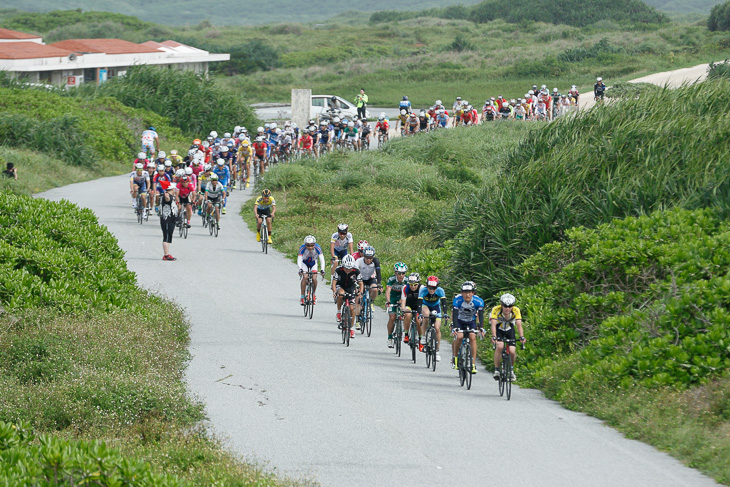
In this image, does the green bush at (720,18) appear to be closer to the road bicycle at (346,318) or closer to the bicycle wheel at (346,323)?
the road bicycle at (346,318)

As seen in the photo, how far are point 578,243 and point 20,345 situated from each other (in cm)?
919

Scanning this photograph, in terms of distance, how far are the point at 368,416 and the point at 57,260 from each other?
305 inches

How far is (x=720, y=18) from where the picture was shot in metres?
87.9

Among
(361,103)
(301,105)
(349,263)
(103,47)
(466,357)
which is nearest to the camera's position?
(466,357)

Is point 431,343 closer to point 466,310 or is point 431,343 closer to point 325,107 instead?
point 466,310

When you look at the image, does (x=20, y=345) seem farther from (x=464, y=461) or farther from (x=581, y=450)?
(x=581, y=450)

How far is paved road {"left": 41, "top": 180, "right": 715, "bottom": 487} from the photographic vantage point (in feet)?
34.6

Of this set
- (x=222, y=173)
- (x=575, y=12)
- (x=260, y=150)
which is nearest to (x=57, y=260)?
(x=222, y=173)

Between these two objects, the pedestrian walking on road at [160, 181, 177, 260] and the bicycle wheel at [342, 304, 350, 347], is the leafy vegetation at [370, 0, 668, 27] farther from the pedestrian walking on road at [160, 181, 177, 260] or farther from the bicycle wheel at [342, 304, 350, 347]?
the bicycle wheel at [342, 304, 350, 347]

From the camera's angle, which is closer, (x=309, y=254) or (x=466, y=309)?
(x=466, y=309)

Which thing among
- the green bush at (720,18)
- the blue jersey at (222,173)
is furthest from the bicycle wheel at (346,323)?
the green bush at (720,18)

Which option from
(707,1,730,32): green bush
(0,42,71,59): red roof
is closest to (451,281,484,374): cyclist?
(0,42,71,59): red roof

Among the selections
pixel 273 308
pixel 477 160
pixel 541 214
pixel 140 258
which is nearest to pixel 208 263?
pixel 140 258

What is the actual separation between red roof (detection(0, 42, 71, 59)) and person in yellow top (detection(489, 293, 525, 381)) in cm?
4392
